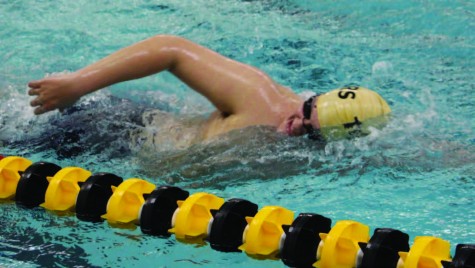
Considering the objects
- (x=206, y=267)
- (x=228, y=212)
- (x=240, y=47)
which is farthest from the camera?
(x=240, y=47)

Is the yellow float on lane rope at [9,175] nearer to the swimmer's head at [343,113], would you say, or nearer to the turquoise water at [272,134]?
the turquoise water at [272,134]

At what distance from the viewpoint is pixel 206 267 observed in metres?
2.57

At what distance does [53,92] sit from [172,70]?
0.52 meters

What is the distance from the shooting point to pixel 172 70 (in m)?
3.34

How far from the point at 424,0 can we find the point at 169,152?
2968 millimetres

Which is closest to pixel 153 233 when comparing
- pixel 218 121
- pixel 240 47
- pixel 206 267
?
pixel 206 267

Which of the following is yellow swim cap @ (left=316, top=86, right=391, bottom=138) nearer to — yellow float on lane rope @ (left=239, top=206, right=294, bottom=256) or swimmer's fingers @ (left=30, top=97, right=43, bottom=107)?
yellow float on lane rope @ (left=239, top=206, right=294, bottom=256)

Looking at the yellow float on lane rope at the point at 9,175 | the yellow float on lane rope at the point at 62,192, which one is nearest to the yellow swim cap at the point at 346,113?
the yellow float on lane rope at the point at 62,192

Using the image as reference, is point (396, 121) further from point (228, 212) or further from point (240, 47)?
point (240, 47)

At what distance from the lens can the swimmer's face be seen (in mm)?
3174

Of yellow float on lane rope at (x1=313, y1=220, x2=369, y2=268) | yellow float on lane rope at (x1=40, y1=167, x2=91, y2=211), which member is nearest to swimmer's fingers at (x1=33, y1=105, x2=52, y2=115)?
yellow float on lane rope at (x1=40, y1=167, x2=91, y2=211)

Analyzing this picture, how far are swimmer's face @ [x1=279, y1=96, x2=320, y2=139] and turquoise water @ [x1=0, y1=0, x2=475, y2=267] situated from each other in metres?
0.05

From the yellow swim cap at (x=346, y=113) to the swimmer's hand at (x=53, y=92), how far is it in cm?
98

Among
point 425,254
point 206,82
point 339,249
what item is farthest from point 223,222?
point 206,82
